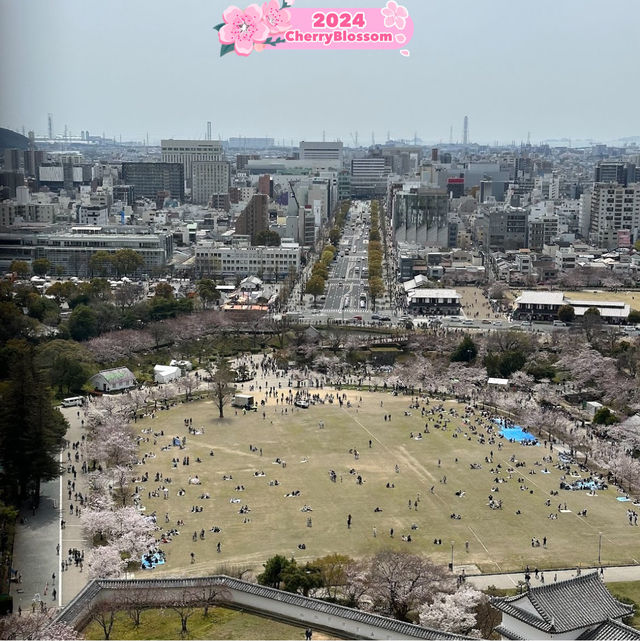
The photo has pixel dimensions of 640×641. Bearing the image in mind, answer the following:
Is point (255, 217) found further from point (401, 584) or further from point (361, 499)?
point (401, 584)

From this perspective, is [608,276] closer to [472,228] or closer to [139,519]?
[472,228]

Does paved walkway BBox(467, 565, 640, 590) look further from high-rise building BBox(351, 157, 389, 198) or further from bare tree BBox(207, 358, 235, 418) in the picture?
high-rise building BBox(351, 157, 389, 198)

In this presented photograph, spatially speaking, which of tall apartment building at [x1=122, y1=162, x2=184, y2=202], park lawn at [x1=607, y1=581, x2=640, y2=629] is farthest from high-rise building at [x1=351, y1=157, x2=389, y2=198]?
park lawn at [x1=607, y1=581, x2=640, y2=629]

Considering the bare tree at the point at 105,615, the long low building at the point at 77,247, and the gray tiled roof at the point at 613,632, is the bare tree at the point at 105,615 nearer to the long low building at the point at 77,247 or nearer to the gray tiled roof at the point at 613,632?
the gray tiled roof at the point at 613,632

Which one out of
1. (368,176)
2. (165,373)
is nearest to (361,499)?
(165,373)

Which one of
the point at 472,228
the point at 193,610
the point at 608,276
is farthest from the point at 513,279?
the point at 193,610

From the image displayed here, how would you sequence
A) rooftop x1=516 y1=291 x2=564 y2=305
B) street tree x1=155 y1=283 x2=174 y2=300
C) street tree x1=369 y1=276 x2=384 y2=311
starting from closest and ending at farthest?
rooftop x1=516 y1=291 x2=564 y2=305 < street tree x1=155 y1=283 x2=174 y2=300 < street tree x1=369 y1=276 x2=384 y2=311

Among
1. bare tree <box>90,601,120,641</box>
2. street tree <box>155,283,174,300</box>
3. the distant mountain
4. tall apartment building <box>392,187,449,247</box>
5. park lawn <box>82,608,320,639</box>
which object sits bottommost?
park lawn <box>82,608,320,639</box>
